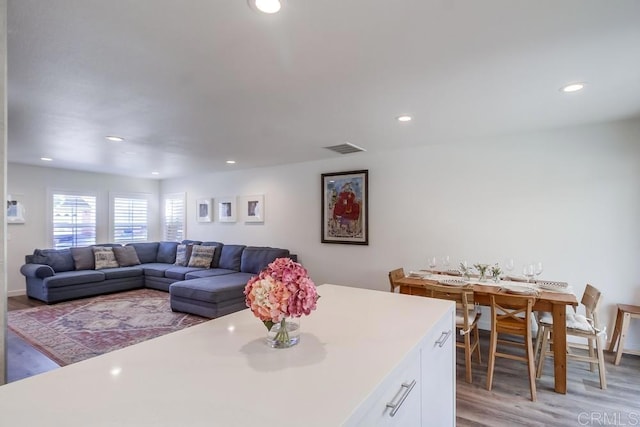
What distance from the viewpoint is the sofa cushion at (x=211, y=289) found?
4.34m

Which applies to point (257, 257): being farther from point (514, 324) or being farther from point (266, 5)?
point (266, 5)

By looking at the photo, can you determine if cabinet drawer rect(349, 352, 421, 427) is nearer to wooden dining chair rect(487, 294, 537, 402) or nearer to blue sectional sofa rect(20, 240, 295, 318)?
wooden dining chair rect(487, 294, 537, 402)

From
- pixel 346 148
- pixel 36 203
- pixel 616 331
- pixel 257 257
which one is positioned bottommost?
pixel 616 331

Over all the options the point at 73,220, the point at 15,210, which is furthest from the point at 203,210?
the point at 15,210

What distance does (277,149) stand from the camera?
455 cm

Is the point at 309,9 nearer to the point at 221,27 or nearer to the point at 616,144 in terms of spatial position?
the point at 221,27

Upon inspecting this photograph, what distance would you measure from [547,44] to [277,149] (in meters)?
3.34

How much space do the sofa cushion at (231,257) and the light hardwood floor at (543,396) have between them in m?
2.95

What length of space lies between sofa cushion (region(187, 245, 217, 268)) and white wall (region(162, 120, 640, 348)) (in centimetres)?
182

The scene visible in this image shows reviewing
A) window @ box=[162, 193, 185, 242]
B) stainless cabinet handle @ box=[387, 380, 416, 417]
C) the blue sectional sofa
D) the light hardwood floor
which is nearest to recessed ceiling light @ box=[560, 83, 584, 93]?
the light hardwood floor

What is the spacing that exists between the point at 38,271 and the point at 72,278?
48 centimetres

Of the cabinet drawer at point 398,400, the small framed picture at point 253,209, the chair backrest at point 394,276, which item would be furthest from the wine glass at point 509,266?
the small framed picture at point 253,209

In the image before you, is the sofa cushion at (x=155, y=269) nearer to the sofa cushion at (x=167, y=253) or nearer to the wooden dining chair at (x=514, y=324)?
the sofa cushion at (x=167, y=253)

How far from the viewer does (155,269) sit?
614 cm
